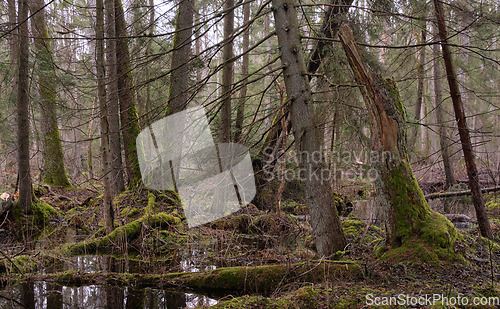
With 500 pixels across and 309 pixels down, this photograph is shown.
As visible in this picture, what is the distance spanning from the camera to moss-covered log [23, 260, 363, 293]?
12.2 ft

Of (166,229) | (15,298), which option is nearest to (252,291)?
(15,298)

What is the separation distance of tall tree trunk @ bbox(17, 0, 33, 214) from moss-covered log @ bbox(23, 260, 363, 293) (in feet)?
13.6

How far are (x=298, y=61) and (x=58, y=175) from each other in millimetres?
11841

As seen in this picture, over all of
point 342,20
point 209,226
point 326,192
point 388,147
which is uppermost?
point 342,20

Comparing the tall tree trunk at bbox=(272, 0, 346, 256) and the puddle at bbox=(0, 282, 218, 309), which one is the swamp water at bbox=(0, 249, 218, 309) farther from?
the tall tree trunk at bbox=(272, 0, 346, 256)

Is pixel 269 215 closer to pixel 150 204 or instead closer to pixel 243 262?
pixel 243 262

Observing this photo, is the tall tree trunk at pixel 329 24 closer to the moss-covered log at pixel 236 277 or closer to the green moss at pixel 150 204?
the moss-covered log at pixel 236 277

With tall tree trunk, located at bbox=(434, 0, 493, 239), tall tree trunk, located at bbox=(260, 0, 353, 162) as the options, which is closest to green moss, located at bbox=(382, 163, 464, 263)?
tall tree trunk, located at bbox=(434, 0, 493, 239)

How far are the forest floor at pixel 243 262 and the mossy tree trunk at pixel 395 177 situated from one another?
12.4 inches

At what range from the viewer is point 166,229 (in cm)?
764

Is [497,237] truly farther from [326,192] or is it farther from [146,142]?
[146,142]

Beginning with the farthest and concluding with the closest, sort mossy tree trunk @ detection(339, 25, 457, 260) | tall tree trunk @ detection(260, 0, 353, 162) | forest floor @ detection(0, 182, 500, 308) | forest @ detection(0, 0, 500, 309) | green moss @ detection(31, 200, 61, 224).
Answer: green moss @ detection(31, 200, 61, 224) < tall tree trunk @ detection(260, 0, 353, 162) < mossy tree trunk @ detection(339, 25, 457, 260) < forest @ detection(0, 0, 500, 309) < forest floor @ detection(0, 182, 500, 308)

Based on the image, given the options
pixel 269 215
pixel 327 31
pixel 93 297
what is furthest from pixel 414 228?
pixel 327 31

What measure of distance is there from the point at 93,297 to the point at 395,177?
4056 mm
